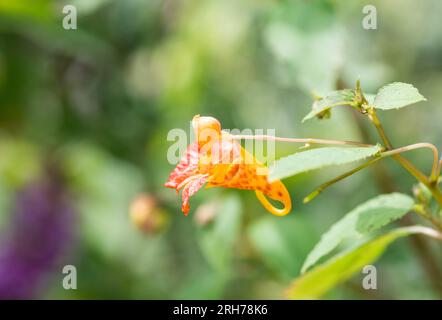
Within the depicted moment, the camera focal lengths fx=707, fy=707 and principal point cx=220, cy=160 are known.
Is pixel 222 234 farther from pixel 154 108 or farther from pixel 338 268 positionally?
pixel 154 108

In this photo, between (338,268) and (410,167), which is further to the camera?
(338,268)

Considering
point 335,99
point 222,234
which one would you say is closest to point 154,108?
point 222,234

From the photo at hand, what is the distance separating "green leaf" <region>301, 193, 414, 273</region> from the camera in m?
0.90

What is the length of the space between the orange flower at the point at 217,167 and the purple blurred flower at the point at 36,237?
1.28 metres

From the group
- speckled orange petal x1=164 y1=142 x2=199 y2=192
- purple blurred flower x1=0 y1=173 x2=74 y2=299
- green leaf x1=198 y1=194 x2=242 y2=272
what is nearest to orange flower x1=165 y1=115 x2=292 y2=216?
speckled orange petal x1=164 y1=142 x2=199 y2=192

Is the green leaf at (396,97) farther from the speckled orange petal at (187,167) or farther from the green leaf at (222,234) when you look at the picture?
the green leaf at (222,234)

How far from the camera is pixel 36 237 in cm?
221

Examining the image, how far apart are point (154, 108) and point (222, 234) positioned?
30.1 inches

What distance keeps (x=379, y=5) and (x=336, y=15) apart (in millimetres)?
751

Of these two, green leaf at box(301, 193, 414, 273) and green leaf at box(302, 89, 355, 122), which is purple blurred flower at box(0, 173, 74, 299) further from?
green leaf at box(302, 89, 355, 122)

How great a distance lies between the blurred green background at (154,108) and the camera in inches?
72.7

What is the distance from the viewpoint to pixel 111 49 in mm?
2053
